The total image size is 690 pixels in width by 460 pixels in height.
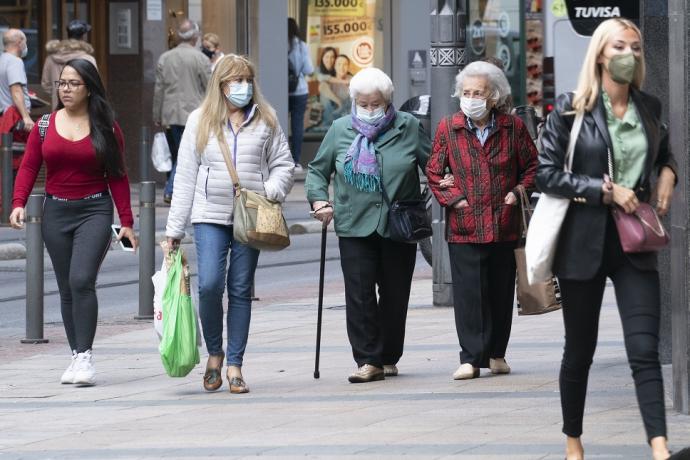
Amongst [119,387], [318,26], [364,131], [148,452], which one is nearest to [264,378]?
[119,387]

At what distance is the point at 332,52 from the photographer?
27.0 m

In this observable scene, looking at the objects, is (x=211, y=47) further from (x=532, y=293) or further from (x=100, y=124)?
(x=532, y=293)

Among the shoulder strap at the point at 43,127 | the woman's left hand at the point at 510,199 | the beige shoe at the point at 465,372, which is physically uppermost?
the shoulder strap at the point at 43,127

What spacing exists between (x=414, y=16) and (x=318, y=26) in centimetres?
152

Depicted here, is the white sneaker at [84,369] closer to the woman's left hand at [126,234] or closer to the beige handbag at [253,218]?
the woman's left hand at [126,234]

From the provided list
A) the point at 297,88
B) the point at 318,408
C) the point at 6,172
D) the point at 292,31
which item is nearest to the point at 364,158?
the point at 318,408

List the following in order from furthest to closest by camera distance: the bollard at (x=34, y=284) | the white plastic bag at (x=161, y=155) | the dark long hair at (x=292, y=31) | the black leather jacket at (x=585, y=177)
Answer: the dark long hair at (x=292, y=31), the white plastic bag at (x=161, y=155), the bollard at (x=34, y=284), the black leather jacket at (x=585, y=177)

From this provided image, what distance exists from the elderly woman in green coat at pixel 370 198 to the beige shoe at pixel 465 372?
415 mm

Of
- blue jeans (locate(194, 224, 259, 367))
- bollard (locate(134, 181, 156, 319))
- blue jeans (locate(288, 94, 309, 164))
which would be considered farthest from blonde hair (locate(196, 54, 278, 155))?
blue jeans (locate(288, 94, 309, 164))

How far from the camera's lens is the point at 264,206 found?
885cm

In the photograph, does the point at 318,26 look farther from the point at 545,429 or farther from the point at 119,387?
the point at 545,429

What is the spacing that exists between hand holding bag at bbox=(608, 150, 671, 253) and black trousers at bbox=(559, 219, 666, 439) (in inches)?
3.3

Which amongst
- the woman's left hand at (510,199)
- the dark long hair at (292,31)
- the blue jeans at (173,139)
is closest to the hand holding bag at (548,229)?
the woman's left hand at (510,199)

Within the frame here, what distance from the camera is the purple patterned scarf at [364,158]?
9211 millimetres
